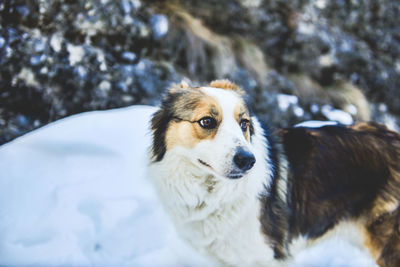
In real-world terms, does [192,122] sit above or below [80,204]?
above

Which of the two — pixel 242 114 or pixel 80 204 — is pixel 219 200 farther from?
pixel 80 204

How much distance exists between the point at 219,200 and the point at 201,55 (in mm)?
3107

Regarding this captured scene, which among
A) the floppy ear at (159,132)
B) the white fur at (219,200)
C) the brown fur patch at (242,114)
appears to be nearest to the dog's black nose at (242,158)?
the white fur at (219,200)

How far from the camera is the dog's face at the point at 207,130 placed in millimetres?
1646

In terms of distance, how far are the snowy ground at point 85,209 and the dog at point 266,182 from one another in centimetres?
27

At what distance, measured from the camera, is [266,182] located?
6.43 ft

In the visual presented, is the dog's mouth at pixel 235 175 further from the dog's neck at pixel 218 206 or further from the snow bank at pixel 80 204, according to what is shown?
the snow bank at pixel 80 204

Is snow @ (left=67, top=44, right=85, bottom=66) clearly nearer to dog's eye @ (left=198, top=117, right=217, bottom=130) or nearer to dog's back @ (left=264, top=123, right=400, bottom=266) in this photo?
dog's eye @ (left=198, top=117, right=217, bottom=130)

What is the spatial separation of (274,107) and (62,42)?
3.32 metres

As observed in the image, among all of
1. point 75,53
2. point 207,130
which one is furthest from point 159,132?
point 75,53

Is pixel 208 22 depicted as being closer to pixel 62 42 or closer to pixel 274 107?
pixel 274 107

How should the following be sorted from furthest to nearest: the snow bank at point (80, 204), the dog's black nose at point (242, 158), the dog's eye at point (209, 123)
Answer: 1. the snow bank at point (80, 204)
2. the dog's eye at point (209, 123)
3. the dog's black nose at point (242, 158)

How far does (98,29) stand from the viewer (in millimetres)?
3703

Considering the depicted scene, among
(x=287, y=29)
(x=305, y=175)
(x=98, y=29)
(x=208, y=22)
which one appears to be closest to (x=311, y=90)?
(x=287, y=29)
